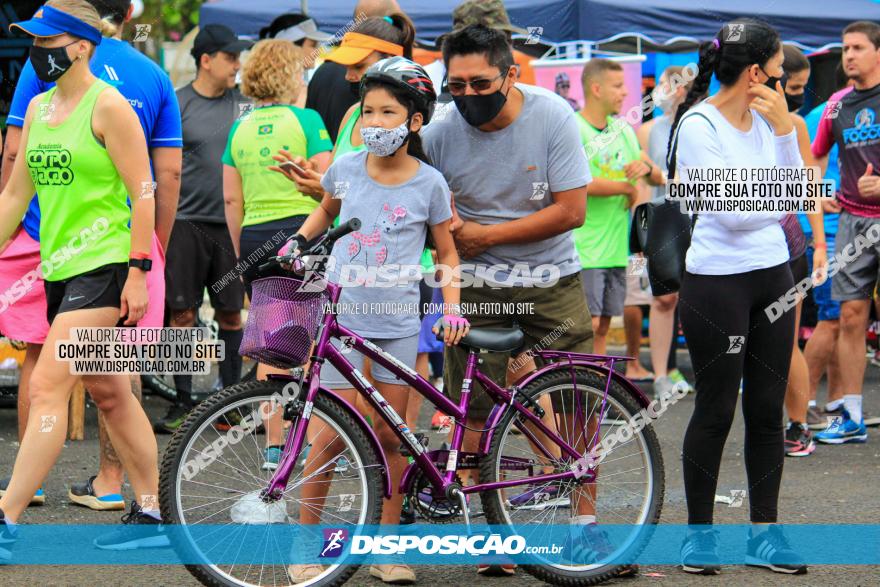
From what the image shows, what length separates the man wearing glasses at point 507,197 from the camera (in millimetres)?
4840

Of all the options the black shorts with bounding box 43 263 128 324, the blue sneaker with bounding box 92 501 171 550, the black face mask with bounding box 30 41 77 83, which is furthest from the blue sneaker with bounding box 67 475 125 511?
the black face mask with bounding box 30 41 77 83

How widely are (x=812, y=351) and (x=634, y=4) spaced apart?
180 inches

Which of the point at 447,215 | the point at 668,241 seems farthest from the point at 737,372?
the point at 447,215

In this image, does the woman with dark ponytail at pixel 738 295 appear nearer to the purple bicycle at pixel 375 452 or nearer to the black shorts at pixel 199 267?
the purple bicycle at pixel 375 452

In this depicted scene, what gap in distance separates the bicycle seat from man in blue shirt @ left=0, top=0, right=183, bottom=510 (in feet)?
4.51

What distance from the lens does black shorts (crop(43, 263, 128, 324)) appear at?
5.02 m

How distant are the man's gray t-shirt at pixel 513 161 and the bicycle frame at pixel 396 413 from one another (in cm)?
54

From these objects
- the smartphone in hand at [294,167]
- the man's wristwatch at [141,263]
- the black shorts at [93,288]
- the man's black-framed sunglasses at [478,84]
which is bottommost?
the black shorts at [93,288]

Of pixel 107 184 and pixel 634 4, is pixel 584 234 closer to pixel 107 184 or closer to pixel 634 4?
pixel 634 4

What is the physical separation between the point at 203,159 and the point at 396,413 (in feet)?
12.6

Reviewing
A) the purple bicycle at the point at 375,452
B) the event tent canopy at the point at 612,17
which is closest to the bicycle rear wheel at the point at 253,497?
the purple bicycle at the point at 375,452

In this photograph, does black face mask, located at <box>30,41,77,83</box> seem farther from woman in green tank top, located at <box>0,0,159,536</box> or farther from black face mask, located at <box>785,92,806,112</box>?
black face mask, located at <box>785,92,806,112</box>

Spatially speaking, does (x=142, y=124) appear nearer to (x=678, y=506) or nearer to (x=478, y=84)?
(x=478, y=84)

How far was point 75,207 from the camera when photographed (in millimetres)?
5086
